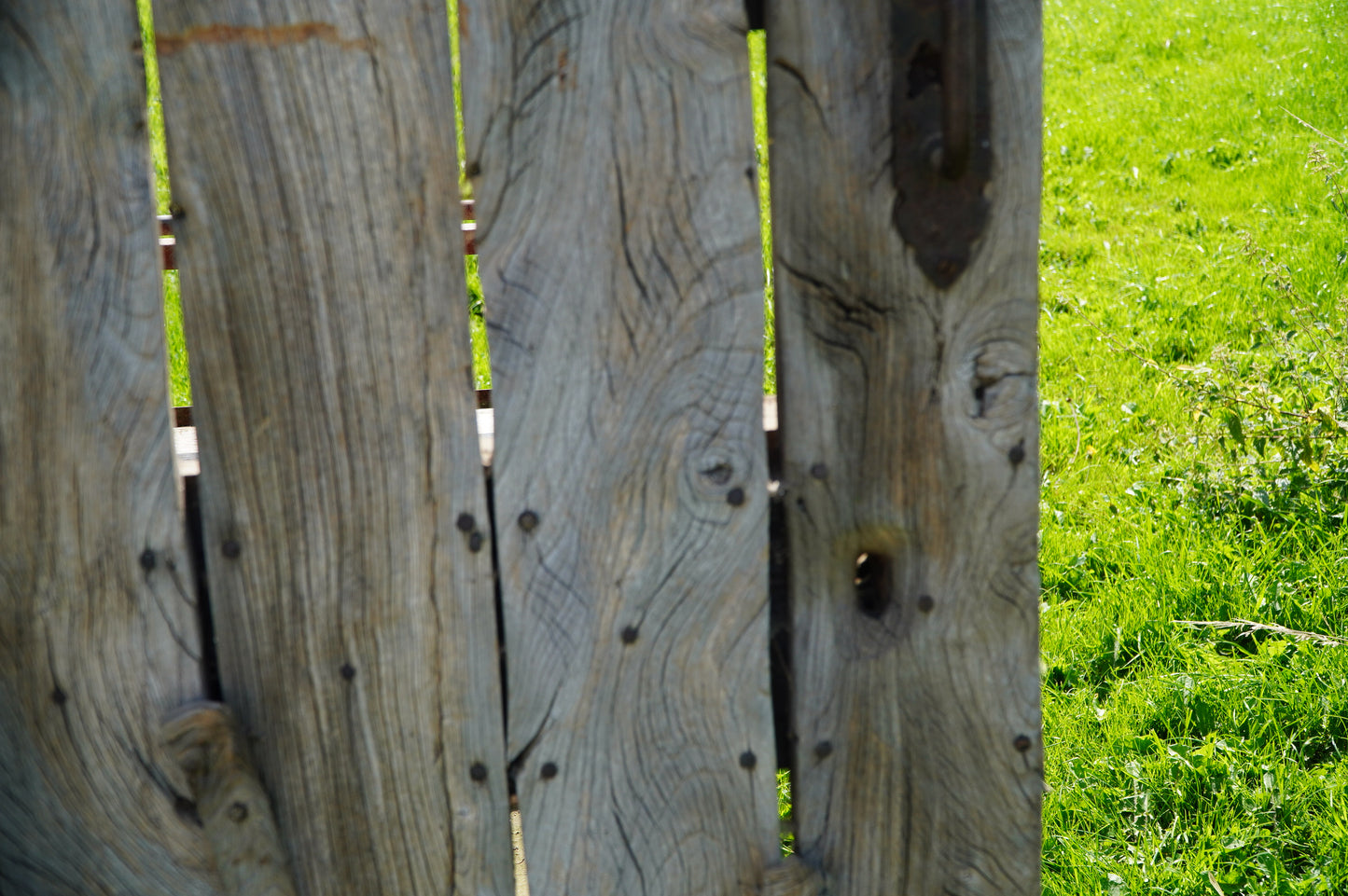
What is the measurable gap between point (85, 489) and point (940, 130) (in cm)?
96

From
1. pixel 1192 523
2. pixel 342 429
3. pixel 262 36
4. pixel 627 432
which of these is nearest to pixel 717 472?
pixel 627 432

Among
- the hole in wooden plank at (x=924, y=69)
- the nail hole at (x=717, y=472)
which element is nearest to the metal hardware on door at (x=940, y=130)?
the hole in wooden plank at (x=924, y=69)

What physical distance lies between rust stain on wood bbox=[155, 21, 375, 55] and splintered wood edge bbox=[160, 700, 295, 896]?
2.23 ft

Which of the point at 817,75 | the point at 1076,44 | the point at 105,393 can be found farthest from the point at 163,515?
the point at 1076,44

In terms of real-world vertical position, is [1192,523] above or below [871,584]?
below

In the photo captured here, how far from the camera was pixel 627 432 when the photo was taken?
1379mm

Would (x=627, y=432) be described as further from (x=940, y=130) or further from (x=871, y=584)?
(x=940, y=130)

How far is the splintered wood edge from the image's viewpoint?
4.49ft

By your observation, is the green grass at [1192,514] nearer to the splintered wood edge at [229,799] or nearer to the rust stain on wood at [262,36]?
the splintered wood edge at [229,799]

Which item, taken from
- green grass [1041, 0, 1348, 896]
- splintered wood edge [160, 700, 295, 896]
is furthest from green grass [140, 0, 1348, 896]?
splintered wood edge [160, 700, 295, 896]

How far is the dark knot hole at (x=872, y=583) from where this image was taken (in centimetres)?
147

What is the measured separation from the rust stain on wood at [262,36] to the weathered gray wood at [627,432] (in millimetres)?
123

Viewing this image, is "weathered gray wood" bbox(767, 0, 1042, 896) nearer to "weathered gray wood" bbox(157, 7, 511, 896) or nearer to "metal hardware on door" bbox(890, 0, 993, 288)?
"metal hardware on door" bbox(890, 0, 993, 288)

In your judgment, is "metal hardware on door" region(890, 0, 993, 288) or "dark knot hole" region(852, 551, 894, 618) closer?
"metal hardware on door" region(890, 0, 993, 288)
